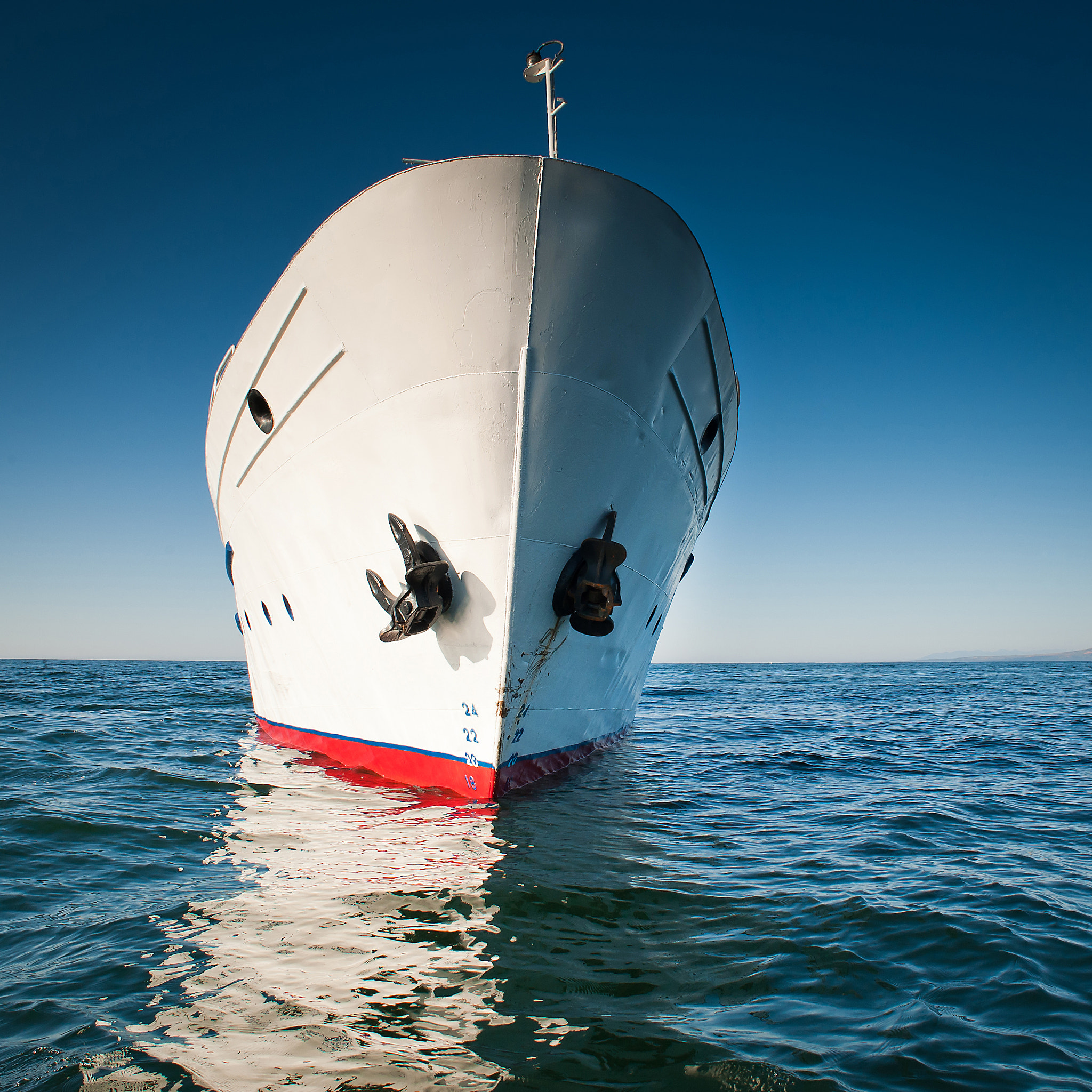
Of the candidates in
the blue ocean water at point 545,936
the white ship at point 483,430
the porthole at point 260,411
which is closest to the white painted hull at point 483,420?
the white ship at point 483,430

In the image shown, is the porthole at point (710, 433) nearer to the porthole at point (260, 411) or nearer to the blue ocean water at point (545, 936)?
the blue ocean water at point (545, 936)

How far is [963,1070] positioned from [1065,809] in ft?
15.6

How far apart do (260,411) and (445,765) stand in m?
3.83

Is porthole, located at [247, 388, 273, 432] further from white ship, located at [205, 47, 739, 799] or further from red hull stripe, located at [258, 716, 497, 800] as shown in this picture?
red hull stripe, located at [258, 716, 497, 800]

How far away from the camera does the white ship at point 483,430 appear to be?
Result: 428 centimetres

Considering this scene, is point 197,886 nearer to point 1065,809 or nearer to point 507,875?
point 507,875

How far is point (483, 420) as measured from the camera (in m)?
4.47

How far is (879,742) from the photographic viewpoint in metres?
10.1

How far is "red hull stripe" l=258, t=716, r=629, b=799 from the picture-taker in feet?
16.3

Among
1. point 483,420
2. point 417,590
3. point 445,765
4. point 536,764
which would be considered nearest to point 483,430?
point 483,420

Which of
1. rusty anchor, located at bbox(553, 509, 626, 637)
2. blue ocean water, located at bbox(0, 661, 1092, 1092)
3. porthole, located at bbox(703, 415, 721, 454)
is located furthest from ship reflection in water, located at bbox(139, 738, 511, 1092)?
porthole, located at bbox(703, 415, 721, 454)

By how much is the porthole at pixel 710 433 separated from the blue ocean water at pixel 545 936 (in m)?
3.52

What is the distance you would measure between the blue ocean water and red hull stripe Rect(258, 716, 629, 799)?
0.14 m

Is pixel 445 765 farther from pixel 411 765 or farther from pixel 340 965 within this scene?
pixel 340 965
